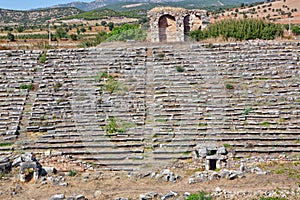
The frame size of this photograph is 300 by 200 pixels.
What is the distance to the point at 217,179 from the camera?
11188 mm

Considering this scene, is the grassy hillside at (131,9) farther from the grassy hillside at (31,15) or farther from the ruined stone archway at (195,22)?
the ruined stone archway at (195,22)

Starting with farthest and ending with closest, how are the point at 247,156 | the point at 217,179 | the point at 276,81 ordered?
1. the point at 276,81
2. the point at 247,156
3. the point at 217,179

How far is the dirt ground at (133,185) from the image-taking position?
34.5 ft

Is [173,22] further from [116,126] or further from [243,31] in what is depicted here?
[116,126]

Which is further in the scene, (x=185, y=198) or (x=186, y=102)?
(x=186, y=102)

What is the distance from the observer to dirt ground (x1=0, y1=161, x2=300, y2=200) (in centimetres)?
1052

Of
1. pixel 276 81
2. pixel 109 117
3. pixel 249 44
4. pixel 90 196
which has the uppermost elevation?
pixel 249 44

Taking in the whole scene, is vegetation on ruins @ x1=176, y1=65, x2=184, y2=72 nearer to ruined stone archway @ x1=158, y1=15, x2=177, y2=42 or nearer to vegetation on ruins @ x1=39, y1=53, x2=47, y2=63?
vegetation on ruins @ x1=39, y1=53, x2=47, y2=63

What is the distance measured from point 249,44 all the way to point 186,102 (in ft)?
16.4

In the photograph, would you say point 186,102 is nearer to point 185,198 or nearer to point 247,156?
point 247,156

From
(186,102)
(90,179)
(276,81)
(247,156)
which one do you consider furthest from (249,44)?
(90,179)

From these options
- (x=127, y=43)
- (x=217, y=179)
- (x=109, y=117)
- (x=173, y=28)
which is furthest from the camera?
(x=173, y=28)

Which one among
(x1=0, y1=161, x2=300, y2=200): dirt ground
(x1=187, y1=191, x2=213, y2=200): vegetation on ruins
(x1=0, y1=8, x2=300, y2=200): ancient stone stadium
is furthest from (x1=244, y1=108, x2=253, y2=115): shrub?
(x1=187, y1=191, x2=213, y2=200): vegetation on ruins

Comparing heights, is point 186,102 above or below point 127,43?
below
